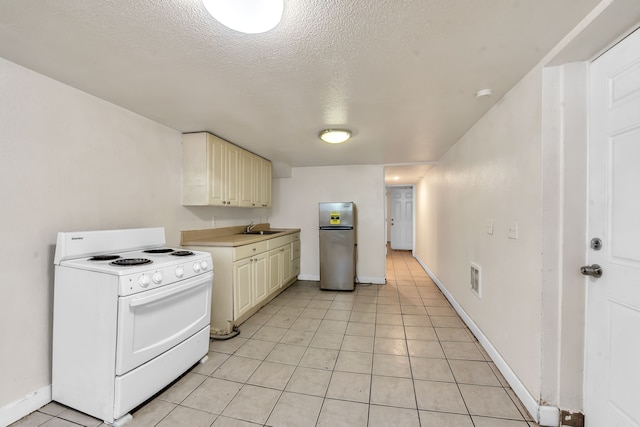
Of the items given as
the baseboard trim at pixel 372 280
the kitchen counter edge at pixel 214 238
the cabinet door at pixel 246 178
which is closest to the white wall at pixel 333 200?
the baseboard trim at pixel 372 280

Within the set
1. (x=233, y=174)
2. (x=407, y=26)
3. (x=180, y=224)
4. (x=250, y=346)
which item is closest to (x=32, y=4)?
(x=407, y=26)

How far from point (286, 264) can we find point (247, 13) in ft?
11.5

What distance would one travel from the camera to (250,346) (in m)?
2.42

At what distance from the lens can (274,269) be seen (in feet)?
12.1

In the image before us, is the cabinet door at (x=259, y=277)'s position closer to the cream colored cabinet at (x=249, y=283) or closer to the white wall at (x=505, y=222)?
the cream colored cabinet at (x=249, y=283)

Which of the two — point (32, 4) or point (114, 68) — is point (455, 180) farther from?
point (32, 4)

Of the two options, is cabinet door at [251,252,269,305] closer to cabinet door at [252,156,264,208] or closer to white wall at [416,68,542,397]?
cabinet door at [252,156,264,208]

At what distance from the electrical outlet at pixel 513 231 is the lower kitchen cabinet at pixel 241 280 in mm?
2487

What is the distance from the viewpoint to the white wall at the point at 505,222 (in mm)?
1562

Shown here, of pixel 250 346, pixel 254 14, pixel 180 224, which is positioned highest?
pixel 254 14

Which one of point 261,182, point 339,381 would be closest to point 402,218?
point 261,182

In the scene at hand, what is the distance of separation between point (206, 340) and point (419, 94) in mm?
2627

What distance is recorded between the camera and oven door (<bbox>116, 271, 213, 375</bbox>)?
1.48 metres

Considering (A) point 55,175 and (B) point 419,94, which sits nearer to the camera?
(A) point 55,175
